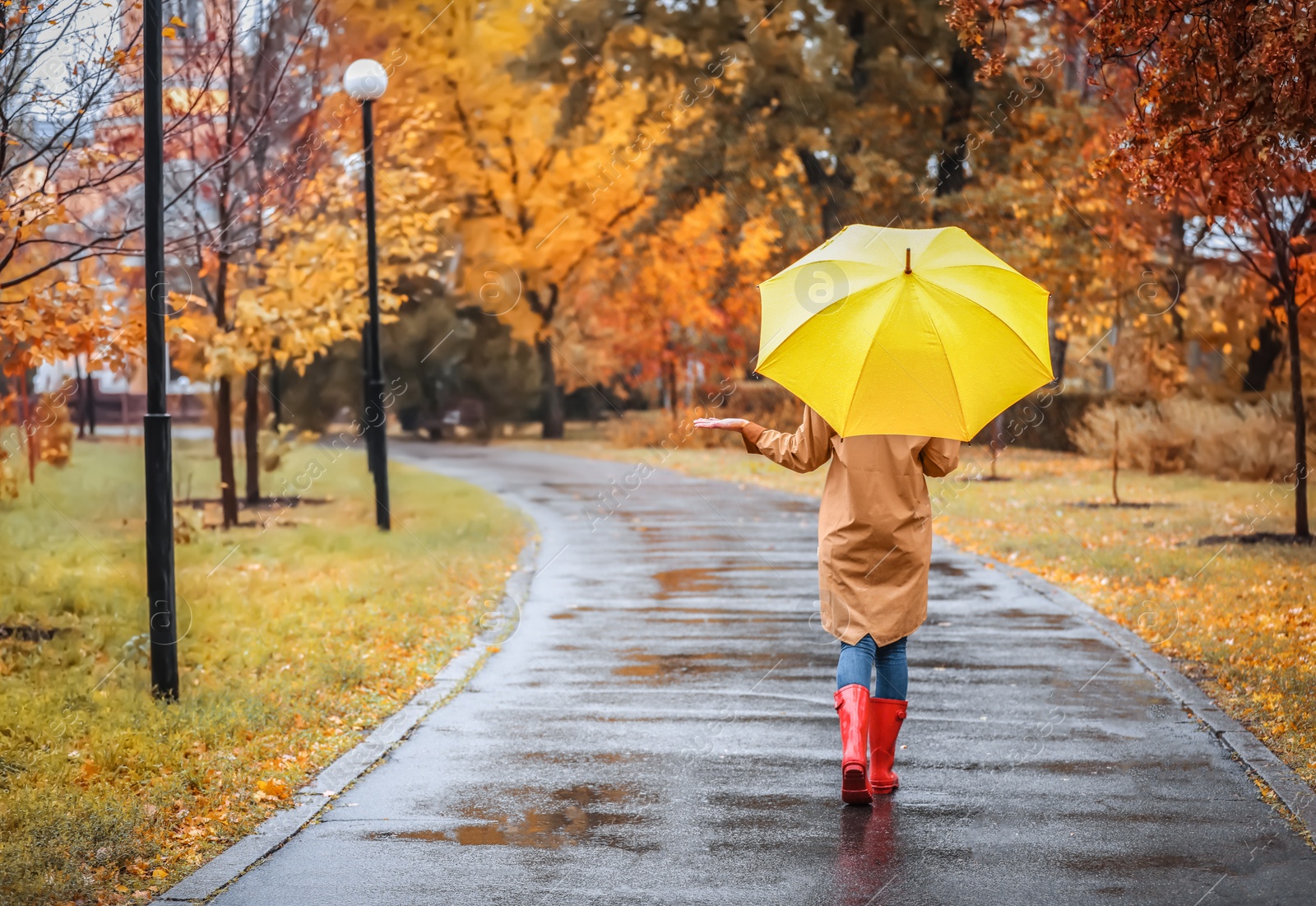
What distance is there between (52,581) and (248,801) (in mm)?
5877

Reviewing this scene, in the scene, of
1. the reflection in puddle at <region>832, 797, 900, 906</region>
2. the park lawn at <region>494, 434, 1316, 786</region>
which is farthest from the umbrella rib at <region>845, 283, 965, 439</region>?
the park lawn at <region>494, 434, 1316, 786</region>

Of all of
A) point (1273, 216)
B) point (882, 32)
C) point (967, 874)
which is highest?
point (882, 32)

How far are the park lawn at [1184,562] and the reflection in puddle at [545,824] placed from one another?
3.03 meters

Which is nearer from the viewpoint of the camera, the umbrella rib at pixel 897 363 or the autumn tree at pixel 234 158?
the umbrella rib at pixel 897 363

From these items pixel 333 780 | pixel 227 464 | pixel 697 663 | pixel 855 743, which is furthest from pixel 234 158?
pixel 855 743

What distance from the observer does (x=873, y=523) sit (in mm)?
5723

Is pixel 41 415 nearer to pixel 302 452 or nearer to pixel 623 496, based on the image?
pixel 623 496

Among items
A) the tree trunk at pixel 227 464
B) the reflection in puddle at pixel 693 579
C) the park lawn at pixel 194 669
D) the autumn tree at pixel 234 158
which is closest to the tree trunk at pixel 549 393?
the autumn tree at pixel 234 158

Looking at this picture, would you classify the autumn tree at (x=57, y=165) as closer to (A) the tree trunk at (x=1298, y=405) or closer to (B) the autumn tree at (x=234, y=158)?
(B) the autumn tree at (x=234, y=158)

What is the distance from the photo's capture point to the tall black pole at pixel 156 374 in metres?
6.96

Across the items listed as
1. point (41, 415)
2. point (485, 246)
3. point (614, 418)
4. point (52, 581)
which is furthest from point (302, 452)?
point (52, 581)

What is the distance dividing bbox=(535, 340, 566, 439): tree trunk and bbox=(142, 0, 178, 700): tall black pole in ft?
124

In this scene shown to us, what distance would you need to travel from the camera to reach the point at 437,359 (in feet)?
144

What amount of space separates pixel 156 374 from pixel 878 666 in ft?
12.6
